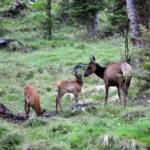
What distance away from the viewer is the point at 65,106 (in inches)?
677

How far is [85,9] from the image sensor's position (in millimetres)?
36781

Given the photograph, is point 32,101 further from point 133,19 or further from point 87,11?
point 87,11

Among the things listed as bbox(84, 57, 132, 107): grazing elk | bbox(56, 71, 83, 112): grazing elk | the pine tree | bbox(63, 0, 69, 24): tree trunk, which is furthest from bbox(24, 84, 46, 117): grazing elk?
bbox(63, 0, 69, 24): tree trunk

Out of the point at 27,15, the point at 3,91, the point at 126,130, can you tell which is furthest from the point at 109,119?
the point at 27,15

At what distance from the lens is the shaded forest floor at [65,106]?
12.2 meters

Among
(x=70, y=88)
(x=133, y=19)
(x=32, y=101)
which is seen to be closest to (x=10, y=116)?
(x=32, y=101)

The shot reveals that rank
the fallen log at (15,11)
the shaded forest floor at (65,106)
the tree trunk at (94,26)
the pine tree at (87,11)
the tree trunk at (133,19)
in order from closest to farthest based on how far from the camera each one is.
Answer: the shaded forest floor at (65,106) < the tree trunk at (133,19) < the pine tree at (87,11) < the tree trunk at (94,26) < the fallen log at (15,11)

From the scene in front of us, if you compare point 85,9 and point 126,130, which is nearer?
point 126,130

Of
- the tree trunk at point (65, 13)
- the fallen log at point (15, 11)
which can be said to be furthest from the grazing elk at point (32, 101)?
the fallen log at point (15, 11)

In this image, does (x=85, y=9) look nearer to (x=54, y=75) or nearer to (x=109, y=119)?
(x=54, y=75)

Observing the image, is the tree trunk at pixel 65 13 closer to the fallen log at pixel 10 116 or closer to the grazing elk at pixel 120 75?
the grazing elk at pixel 120 75

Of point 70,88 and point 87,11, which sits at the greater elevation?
point 87,11

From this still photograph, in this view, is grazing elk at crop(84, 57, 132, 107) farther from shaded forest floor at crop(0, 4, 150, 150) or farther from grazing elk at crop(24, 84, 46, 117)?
grazing elk at crop(24, 84, 46, 117)

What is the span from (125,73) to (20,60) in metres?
13.3
